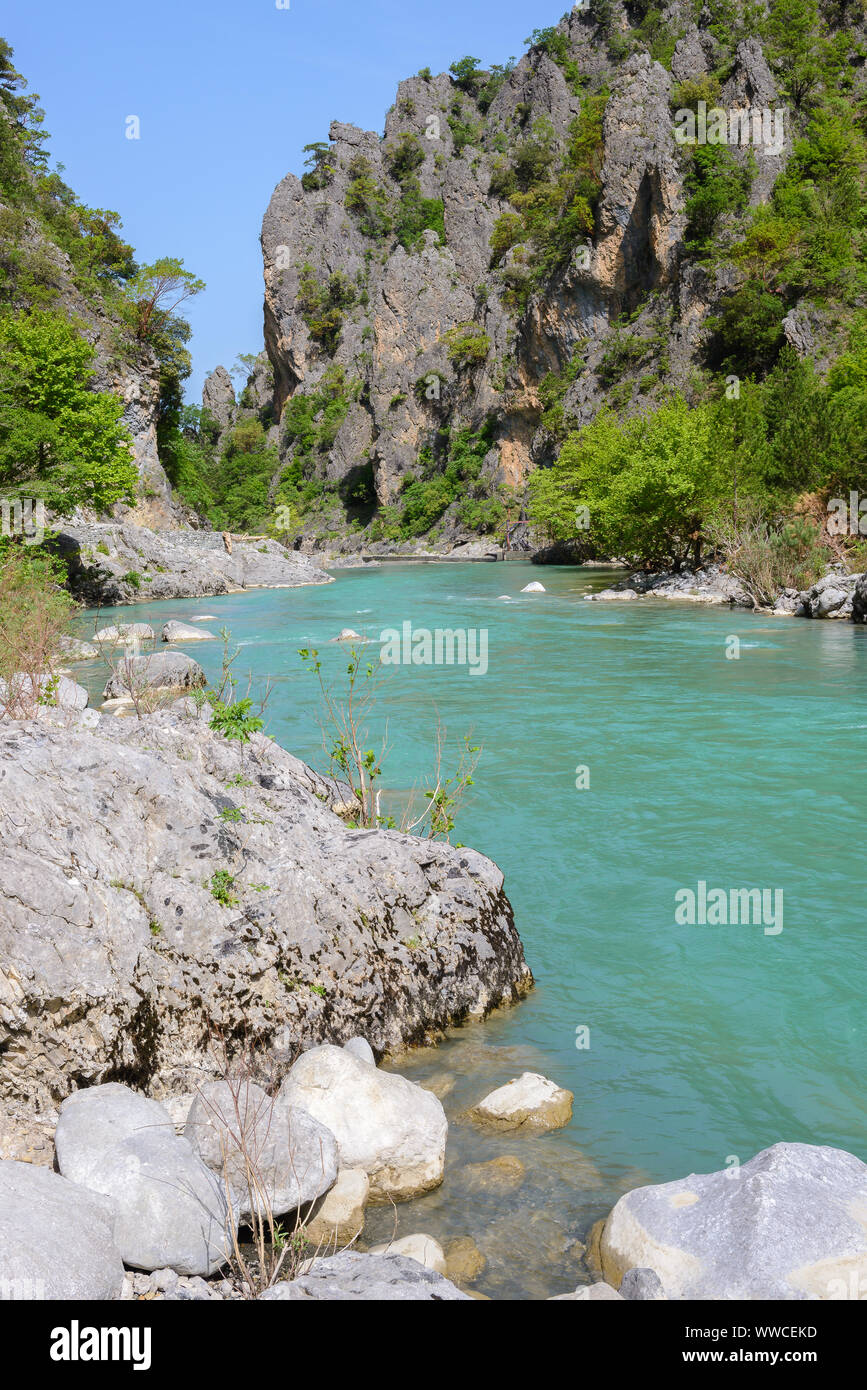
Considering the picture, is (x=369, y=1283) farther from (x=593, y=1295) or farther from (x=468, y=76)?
(x=468, y=76)

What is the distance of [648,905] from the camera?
25.4 ft

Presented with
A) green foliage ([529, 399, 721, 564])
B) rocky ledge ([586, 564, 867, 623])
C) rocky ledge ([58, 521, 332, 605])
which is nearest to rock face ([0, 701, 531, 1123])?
rocky ledge ([586, 564, 867, 623])

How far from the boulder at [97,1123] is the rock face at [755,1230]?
1978 mm

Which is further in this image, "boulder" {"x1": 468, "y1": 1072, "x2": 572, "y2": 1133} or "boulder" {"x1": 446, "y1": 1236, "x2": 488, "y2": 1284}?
"boulder" {"x1": 468, "y1": 1072, "x2": 572, "y2": 1133}

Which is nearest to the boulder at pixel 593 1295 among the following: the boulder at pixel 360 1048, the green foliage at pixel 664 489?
the boulder at pixel 360 1048

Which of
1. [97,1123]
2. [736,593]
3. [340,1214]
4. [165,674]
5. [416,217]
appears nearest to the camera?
[97,1123]

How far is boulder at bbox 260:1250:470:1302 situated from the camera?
10.9ft

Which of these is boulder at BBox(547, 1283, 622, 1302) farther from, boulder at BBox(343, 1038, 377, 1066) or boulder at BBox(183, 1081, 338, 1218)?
boulder at BBox(343, 1038, 377, 1066)

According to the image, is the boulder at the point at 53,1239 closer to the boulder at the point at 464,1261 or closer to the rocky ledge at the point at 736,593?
the boulder at the point at 464,1261

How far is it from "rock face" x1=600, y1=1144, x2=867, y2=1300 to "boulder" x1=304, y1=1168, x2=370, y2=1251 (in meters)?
1.05

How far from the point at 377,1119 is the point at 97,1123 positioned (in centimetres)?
124

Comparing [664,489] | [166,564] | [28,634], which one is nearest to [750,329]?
[664,489]

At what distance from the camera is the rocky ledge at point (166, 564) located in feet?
112

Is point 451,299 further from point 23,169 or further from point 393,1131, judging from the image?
point 393,1131
